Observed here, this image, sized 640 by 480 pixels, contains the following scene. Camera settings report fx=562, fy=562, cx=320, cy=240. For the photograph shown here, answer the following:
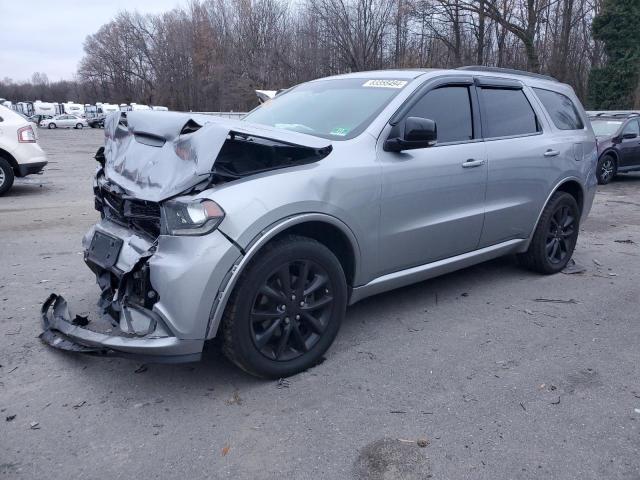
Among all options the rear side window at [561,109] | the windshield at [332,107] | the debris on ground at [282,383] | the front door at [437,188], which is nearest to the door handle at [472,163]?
the front door at [437,188]

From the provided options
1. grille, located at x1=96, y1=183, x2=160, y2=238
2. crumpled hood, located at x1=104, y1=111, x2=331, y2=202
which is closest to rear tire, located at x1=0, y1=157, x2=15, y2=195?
crumpled hood, located at x1=104, y1=111, x2=331, y2=202

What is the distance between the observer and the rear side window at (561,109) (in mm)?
5441

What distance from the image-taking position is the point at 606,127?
14.0 metres

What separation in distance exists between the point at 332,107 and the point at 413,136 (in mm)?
828

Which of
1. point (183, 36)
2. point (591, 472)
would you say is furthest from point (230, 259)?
point (183, 36)

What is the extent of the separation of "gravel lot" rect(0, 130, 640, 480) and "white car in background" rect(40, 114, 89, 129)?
198 feet

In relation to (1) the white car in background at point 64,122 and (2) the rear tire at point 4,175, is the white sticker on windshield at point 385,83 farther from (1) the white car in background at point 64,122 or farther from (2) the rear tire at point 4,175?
(1) the white car in background at point 64,122

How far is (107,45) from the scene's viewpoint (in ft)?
332

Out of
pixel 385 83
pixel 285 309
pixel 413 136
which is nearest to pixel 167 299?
pixel 285 309

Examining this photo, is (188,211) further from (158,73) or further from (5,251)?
(158,73)

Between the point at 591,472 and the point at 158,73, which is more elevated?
the point at 158,73

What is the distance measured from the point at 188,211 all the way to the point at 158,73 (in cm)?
9174

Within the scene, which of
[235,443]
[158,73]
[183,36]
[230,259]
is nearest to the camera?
[235,443]

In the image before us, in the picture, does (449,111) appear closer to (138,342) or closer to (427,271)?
(427,271)
